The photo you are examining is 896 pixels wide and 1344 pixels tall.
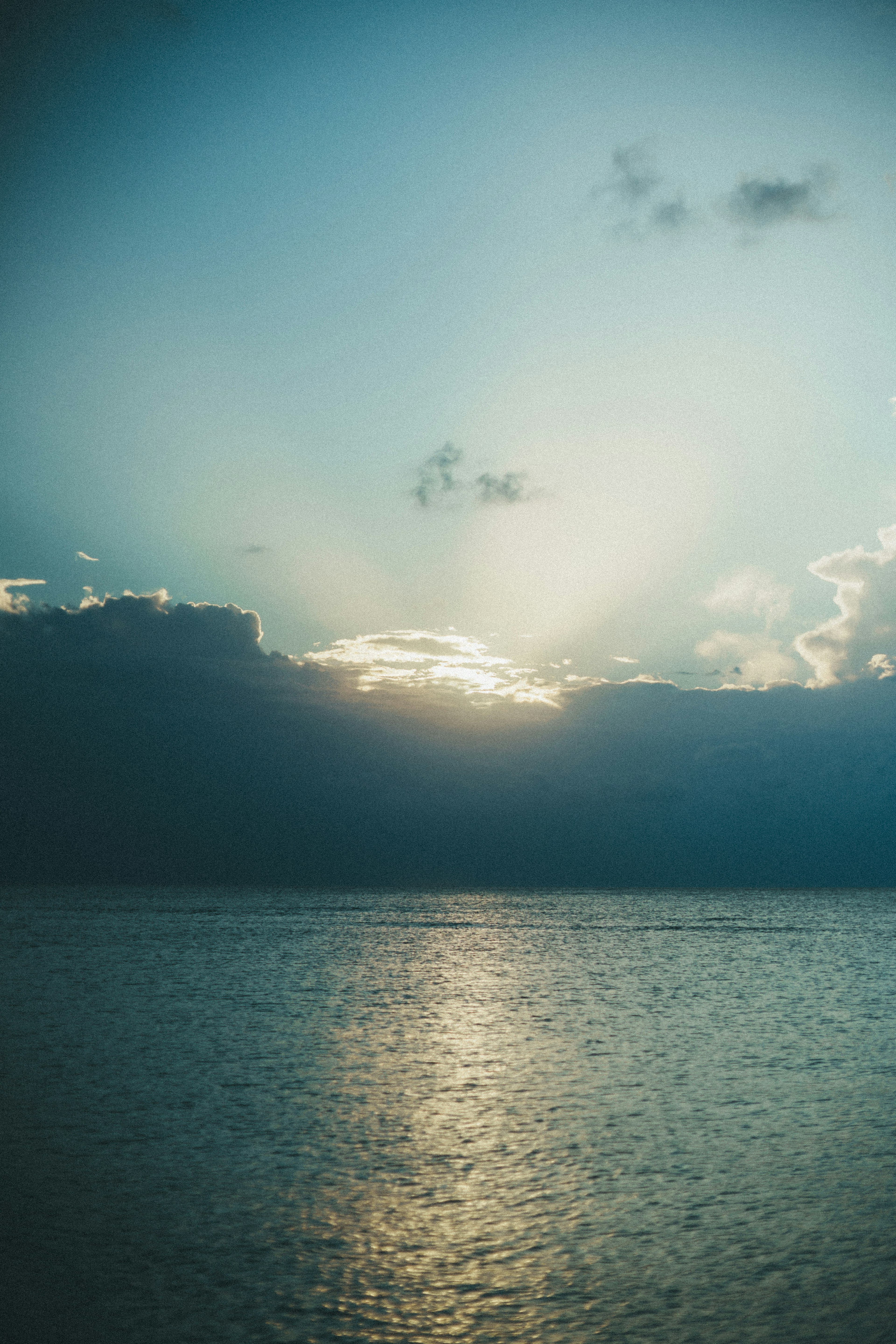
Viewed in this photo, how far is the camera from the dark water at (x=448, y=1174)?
1439 cm

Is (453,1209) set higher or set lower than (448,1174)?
higher

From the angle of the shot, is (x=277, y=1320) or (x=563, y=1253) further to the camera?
(x=563, y=1253)

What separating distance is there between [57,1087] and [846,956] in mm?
92028

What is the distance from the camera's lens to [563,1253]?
16734 millimetres

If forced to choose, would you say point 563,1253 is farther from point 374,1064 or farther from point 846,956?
point 846,956

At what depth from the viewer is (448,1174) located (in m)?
21.4

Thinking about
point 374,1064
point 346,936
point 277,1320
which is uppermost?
point 277,1320

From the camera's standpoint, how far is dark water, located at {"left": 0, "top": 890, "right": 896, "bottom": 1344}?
14.4 meters

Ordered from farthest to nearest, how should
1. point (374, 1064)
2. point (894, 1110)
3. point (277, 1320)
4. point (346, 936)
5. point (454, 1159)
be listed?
point (346, 936) < point (374, 1064) < point (894, 1110) < point (454, 1159) < point (277, 1320)

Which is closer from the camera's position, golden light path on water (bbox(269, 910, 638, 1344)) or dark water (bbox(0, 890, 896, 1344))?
golden light path on water (bbox(269, 910, 638, 1344))

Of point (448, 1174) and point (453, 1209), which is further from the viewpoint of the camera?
point (448, 1174)

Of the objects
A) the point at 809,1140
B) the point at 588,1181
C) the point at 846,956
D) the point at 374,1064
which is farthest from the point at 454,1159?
the point at 846,956

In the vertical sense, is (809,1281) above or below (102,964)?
above

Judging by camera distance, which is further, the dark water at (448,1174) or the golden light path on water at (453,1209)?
the dark water at (448,1174)
